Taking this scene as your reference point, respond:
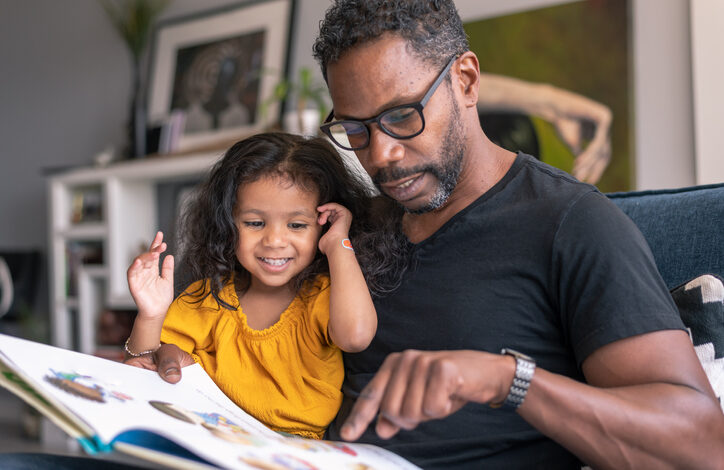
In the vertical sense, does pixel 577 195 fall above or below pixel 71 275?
above

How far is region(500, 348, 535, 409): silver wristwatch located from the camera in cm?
82

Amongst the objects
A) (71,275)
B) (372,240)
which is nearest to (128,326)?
(71,275)

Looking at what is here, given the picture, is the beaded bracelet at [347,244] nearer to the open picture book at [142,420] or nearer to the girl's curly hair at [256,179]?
the girl's curly hair at [256,179]

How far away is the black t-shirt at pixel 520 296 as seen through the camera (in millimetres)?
929

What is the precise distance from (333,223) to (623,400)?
0.66 metres

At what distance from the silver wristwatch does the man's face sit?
41 centimetres

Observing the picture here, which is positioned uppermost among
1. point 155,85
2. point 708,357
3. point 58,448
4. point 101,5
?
point 101,5

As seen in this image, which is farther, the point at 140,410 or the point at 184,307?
the point at 184,307

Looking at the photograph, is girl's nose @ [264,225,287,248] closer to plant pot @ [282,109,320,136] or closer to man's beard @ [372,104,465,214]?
man's beard @ [372,104,465,214]

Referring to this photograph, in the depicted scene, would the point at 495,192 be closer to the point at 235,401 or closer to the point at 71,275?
the point at 235,401

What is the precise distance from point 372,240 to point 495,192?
26cm

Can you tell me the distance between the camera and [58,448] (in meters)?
3.66

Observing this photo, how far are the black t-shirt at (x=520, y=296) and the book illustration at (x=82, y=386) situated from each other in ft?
1.47

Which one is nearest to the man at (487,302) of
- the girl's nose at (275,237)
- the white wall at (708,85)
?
the girl's nose at (275,237)
